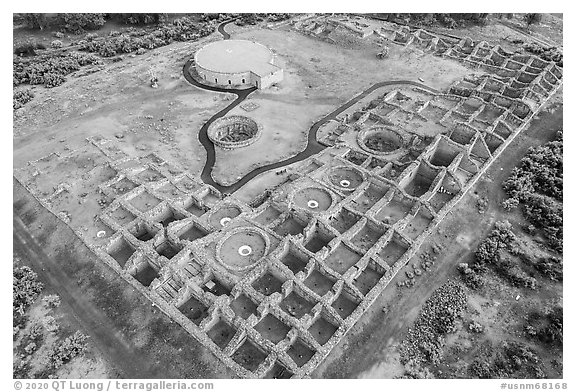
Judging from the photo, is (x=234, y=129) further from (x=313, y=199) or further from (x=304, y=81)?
(x=313, y=199)

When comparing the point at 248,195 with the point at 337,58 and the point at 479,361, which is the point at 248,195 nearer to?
the point at 479,361

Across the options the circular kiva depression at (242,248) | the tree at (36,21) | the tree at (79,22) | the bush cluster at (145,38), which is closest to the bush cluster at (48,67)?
the bush cluster at (145,38)

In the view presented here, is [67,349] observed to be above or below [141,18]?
below

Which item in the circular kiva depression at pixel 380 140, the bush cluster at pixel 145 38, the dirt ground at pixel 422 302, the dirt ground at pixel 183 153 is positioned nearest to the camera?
the dirt ground at pixel 422 302

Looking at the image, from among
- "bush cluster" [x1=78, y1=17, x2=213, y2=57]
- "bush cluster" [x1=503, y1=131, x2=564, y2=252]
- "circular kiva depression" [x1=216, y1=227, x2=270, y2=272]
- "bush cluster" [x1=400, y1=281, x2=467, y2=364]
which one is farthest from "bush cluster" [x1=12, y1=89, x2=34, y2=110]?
"bush cluster" [x1=503, y1=131, x2=564, y2=252]

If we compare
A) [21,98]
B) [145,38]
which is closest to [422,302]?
[21,98]

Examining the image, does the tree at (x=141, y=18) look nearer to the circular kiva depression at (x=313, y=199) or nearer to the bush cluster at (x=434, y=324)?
the circular kiva depression at (x=313, y=199)

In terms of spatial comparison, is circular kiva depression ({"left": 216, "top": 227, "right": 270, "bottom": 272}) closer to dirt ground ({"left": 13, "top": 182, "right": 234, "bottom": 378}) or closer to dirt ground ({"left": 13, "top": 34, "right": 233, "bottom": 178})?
dirt ground ({"left": 13, "top": 182, "right": 234, "bottom": 378})
